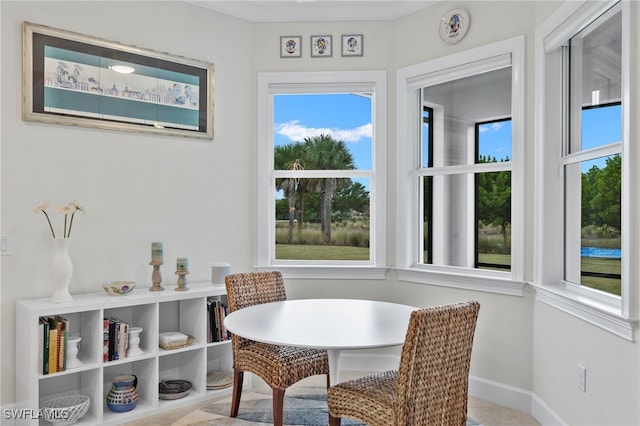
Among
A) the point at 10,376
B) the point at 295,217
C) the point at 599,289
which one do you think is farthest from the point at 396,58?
the point at 10,376

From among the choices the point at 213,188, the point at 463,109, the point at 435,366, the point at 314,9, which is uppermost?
the point at 314,9

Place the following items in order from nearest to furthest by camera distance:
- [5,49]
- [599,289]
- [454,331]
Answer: [454,331]
[599,289]
[5,49]

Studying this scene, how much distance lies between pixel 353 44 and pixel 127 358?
2.70m

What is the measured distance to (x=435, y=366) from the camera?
2.04 m

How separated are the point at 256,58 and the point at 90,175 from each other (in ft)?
5.07

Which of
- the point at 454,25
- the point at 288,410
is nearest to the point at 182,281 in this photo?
the point at 288,410

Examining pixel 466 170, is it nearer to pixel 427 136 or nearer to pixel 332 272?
pixel 427 136

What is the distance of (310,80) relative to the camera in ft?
12.8

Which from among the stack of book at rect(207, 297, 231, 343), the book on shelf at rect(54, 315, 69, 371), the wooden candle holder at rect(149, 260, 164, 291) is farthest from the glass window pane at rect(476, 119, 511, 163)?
the book on shelf at rect(54, 315, 69, 371)

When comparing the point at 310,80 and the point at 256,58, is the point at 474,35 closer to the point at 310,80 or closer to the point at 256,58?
the point at 310,80

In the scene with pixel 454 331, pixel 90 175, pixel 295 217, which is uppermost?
pixel 90 175

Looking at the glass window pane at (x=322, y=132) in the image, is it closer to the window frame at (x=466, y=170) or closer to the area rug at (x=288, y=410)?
the window frame at (x=466, y=170)

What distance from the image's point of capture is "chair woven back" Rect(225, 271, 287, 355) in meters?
2.98

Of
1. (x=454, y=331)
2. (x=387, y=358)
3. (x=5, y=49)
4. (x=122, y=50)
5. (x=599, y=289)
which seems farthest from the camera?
(x=387, y=358)
